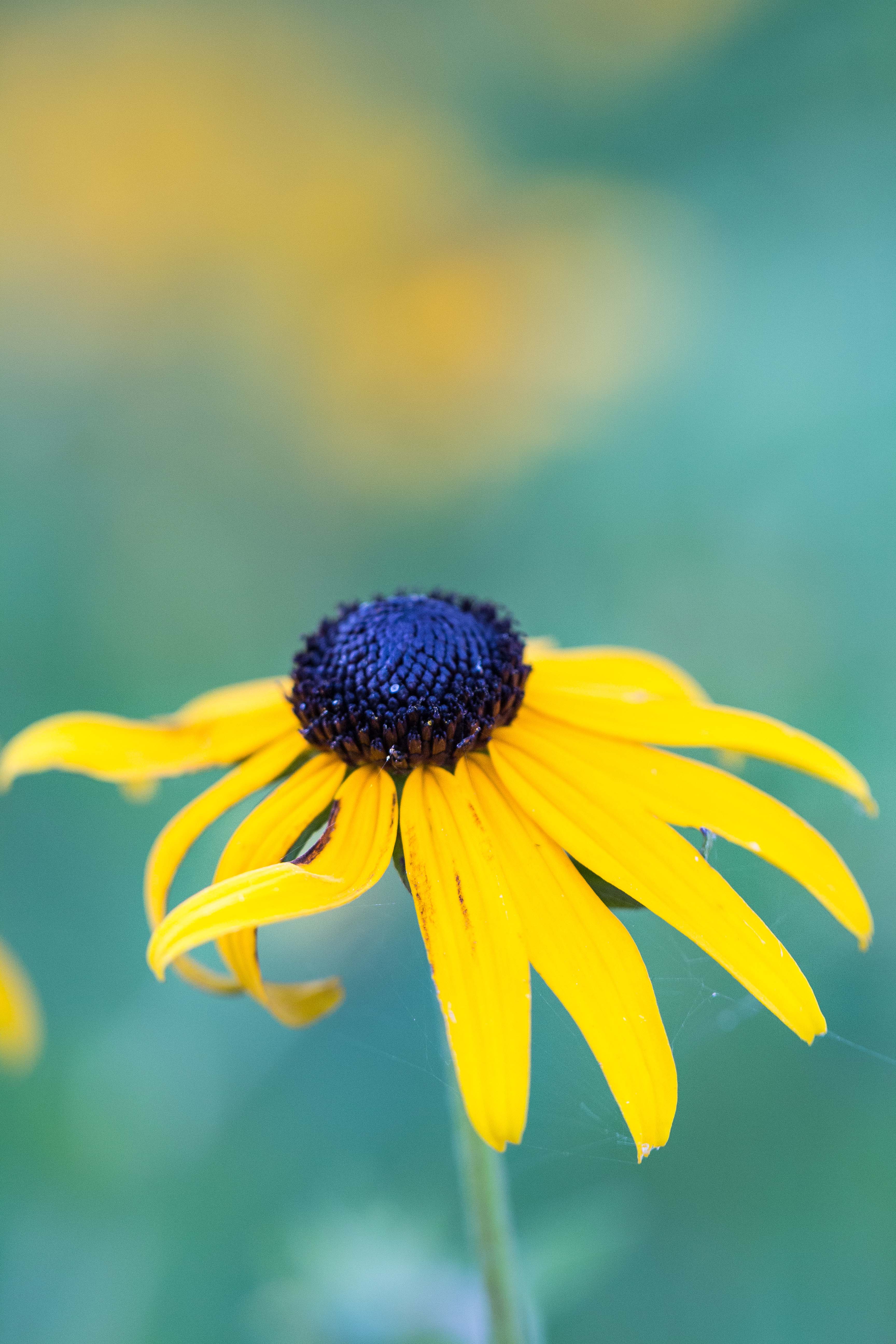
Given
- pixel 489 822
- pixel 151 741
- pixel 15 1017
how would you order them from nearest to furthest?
pixel 489 822, pixel 151 741, pixel 15 1017

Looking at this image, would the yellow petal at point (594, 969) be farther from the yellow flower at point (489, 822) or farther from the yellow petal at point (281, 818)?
the yellow petal at point (281, 818)

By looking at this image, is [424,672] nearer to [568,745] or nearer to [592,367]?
[568,745]

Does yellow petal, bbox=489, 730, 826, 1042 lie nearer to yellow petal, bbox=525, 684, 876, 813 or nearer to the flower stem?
yellow petal, bbox=525, 684, 876, 813

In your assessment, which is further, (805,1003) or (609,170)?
(609,170)

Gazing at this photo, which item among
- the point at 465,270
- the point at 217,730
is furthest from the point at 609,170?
the point at 217,730

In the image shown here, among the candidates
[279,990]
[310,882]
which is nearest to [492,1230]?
[279,990]

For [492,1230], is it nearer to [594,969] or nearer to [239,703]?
[594,969]
